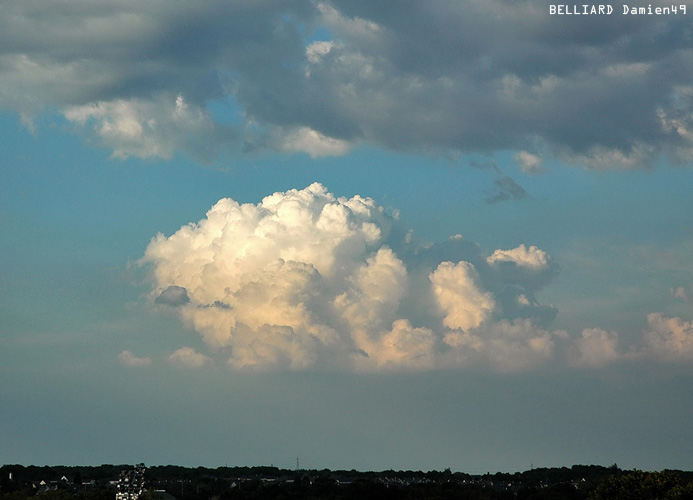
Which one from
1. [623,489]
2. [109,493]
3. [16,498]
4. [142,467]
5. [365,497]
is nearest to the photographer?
[142,467]

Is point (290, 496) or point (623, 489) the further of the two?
point (290, 496)

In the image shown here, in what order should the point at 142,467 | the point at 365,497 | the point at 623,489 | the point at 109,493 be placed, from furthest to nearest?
the point at 365,497 < the point at 109,493 < the point at 623,489 < the point at 142,467

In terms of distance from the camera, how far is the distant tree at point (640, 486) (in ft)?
382

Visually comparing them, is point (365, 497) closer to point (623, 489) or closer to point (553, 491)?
point (553, 491)

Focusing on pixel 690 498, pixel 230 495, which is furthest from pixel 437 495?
pixel 690 498

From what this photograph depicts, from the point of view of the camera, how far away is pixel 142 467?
10894 cm

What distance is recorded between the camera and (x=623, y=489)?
11919 centimetres

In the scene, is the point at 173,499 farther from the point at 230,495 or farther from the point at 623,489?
the point at 623,489

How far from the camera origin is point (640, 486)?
4653 inches

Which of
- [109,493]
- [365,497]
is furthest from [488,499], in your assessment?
[109,493]

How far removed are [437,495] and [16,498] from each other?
276ft

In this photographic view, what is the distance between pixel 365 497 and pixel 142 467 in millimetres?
89095

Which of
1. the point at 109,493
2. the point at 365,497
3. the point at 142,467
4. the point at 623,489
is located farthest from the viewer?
the point at 365,497

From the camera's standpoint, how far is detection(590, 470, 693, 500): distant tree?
116375mm
